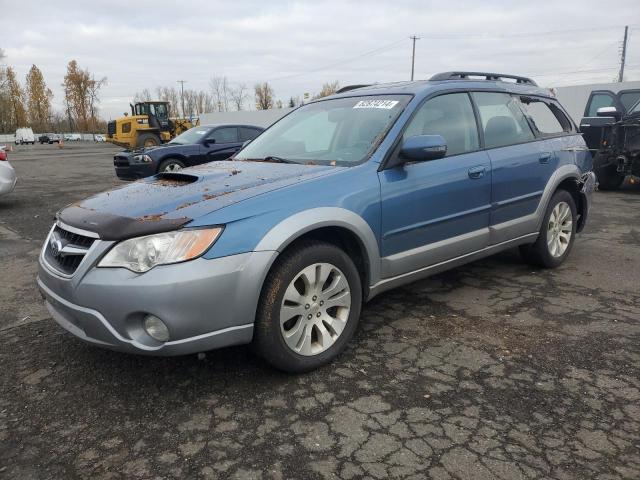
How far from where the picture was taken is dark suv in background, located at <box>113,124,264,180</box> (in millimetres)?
11594

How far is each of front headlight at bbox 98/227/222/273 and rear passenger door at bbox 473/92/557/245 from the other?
2.47 meters

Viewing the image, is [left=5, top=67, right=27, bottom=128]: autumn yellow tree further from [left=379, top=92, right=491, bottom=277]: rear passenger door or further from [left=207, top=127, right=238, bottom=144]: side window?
[left=379, top=92, right=491, bottom=277]: rear passenger door

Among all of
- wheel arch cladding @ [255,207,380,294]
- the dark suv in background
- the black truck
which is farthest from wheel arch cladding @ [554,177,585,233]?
the dark suv in background

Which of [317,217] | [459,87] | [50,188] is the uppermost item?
[459,87]

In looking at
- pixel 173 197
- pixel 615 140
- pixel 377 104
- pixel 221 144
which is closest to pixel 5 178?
pixel 221 144

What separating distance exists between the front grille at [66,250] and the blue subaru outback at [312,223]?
0.01 m

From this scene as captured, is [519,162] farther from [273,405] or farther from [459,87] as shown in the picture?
[273,405]

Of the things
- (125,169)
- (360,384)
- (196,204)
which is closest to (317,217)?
(196,204)

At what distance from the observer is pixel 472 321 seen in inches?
148

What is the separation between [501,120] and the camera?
434cm

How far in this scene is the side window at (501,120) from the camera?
418 centimetres

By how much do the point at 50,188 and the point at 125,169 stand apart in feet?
6.80

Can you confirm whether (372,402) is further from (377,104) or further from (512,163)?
(512,163)

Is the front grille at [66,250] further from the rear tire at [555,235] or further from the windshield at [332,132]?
the rear tire at [555,235]
